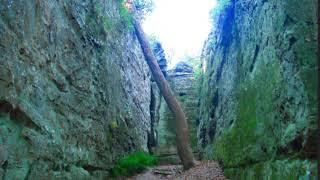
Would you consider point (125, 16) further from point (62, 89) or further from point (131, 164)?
point (62, 89)

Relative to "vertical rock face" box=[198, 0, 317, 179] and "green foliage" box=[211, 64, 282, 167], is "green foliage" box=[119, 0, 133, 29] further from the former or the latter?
"green foliage" box=[211, 64, 282, 167]

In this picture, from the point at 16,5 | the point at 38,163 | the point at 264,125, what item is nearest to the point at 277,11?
the point at 264,125

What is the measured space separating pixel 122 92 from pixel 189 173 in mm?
2858

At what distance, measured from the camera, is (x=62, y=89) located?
201 inches

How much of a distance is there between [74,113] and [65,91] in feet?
1.63

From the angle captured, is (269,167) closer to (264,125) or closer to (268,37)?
(264,125)

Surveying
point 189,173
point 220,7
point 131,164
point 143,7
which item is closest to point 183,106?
point 143,7

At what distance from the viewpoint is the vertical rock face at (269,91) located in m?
3.15

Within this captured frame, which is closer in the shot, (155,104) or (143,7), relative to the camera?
(143,7)

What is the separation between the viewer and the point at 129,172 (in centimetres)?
828

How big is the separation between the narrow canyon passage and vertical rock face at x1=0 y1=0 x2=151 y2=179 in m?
0.01

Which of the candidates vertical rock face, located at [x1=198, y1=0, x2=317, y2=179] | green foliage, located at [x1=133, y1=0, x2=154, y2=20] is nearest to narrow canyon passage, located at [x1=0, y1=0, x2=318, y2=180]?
vertical rock face, located at [x1=198, y1=0, x2=317, y2=179]

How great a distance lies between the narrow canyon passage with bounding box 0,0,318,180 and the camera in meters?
3.37

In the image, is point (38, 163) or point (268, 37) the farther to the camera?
point (268, 37)
